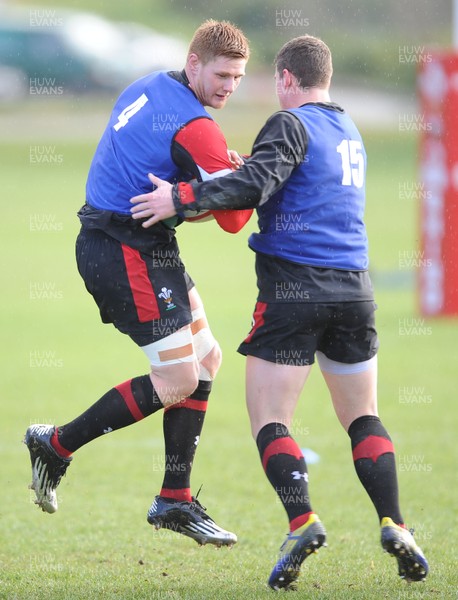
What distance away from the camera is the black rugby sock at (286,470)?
15.3 feet

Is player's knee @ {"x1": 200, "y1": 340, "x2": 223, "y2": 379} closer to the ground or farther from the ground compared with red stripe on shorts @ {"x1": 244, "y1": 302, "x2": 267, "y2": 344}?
closer to the ground

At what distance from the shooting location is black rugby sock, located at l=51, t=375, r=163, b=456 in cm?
516

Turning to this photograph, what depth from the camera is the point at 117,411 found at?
17.0 ft

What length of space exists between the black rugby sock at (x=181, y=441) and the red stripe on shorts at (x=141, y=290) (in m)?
0.63

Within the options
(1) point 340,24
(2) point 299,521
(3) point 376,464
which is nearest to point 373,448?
(3) point 376,464

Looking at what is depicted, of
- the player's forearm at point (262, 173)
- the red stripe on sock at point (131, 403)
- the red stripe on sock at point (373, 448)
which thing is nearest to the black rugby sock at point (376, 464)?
the red stripe on sock at point (373, 448)

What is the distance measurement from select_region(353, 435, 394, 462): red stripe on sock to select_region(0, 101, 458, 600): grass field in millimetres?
589

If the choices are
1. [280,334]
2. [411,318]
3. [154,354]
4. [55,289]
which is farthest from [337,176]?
[55,289]

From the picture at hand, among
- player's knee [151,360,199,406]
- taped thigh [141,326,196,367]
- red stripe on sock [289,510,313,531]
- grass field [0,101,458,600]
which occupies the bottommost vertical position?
grass field [0,101,458,600]

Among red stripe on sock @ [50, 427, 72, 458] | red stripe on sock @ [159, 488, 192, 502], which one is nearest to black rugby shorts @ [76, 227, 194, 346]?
red stripe on sock @ [50, 427, 72, 458]

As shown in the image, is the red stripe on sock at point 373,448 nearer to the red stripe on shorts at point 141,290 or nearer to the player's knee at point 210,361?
the player's knee at point 210,361

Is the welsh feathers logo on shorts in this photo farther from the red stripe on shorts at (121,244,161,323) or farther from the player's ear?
the player's ear

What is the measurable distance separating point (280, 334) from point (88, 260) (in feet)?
3.37

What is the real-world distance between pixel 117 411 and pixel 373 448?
124cm
